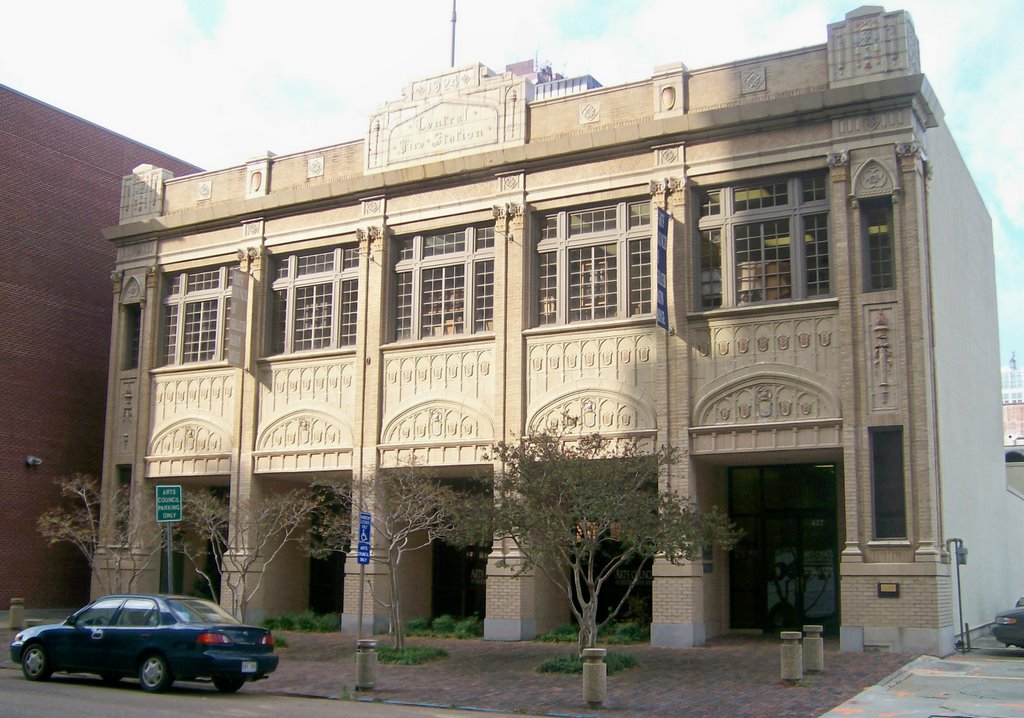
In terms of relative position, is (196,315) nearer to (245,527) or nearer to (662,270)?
(245,527)

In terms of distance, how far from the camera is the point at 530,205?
2697 centimetres

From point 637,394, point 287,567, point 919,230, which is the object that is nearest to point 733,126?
point 919,230

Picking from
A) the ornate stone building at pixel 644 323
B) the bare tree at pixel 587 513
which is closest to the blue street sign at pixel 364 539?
the bare tree at pixel 587 513

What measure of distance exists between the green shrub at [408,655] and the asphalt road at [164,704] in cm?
384

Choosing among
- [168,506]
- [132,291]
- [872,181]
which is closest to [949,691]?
[872,181]

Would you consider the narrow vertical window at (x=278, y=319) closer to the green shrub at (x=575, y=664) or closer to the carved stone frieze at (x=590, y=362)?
the carved stone frieze at (x=590, y=362)

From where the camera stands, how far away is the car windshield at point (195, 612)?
16938 millimetres

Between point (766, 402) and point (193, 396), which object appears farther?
point (193, 396)

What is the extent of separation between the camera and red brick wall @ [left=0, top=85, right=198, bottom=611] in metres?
32.7

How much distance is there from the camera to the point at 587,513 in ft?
61.9

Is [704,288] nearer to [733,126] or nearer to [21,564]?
[733,126]

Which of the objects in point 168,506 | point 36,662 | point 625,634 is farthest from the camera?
point 625,634

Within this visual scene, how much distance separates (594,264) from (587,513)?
891 centimetres

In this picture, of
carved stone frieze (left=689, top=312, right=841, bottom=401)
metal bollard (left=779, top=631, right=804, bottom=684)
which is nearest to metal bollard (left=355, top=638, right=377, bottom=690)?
metal bollard (left=779, top=631, right=804, bottom=684)
